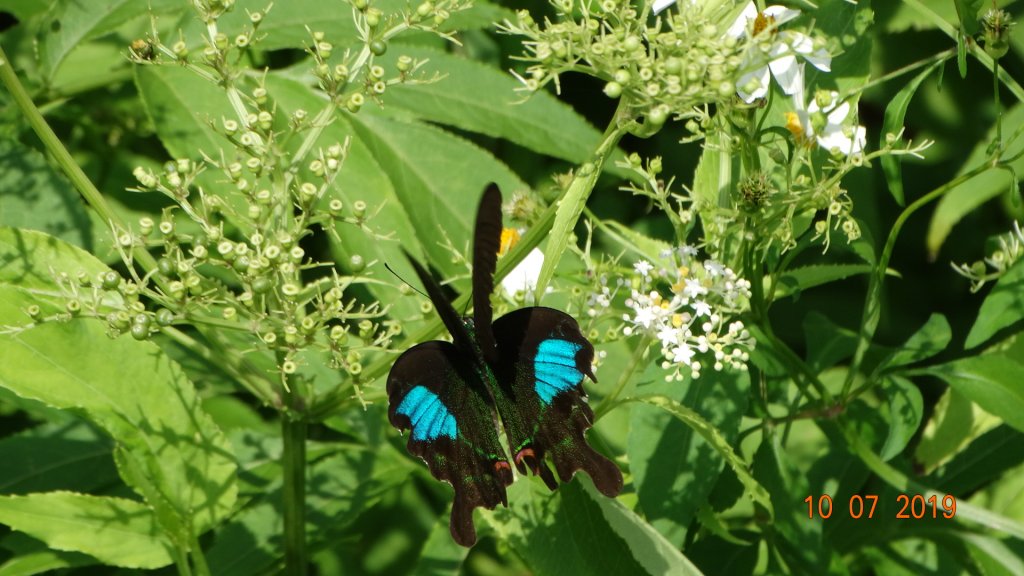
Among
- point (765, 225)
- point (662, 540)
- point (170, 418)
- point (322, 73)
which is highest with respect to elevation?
point (322, 73)

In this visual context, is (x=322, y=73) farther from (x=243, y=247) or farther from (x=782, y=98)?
(x=782, y=98)

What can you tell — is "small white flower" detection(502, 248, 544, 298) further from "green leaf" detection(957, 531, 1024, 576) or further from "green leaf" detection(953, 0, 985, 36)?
"green leaf" detection(957, 531, 1024, 576)

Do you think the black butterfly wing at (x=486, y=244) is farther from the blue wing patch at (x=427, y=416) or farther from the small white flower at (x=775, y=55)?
the small white flower at (x=775, y=55)

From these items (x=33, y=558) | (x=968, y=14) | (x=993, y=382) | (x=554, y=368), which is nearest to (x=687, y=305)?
(x=554, y=368)

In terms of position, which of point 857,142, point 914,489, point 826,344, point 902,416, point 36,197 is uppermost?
point 36,197

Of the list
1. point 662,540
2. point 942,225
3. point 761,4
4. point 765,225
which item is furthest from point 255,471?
point 942,225

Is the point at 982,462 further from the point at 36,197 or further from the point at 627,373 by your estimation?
the point at 36,197

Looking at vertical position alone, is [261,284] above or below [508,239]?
below

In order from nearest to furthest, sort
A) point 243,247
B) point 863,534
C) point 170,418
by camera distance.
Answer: point 243,247, point 170,418, point 863,534
